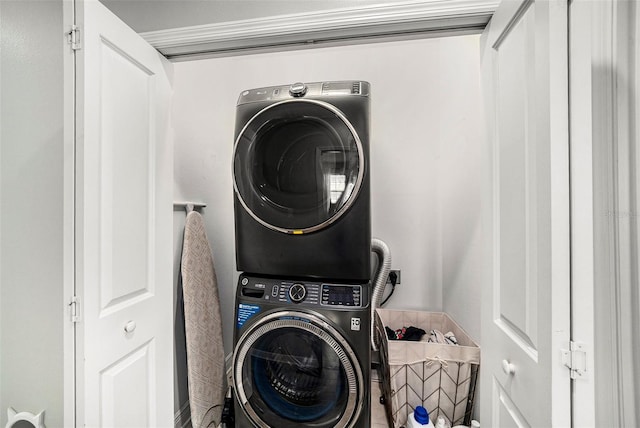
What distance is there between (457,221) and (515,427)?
119 cm

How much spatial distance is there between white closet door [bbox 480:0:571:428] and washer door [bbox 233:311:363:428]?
0.56 metres

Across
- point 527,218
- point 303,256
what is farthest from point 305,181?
point 527,218

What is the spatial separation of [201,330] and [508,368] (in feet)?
5.16

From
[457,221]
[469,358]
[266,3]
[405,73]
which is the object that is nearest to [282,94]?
[266,3]

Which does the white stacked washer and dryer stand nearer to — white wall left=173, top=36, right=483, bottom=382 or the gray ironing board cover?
the gray ironing board cover

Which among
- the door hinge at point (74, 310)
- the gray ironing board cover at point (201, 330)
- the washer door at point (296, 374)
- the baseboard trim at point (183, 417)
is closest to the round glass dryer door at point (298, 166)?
the washer door at point (296, 374)

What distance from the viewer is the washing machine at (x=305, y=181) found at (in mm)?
1291

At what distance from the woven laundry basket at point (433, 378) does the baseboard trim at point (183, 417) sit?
1.27 m

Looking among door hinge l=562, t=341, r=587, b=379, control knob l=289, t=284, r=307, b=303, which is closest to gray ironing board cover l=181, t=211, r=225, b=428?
control knob l=289, t=284, r=307, b=303

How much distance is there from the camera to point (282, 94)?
137cm

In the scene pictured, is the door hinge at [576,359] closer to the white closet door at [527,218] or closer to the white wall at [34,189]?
the white closet door at [527,218]

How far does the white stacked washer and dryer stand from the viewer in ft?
4.19

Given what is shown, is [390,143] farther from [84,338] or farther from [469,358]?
[84,338]

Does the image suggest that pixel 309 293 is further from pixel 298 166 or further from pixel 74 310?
pixel 74 310
